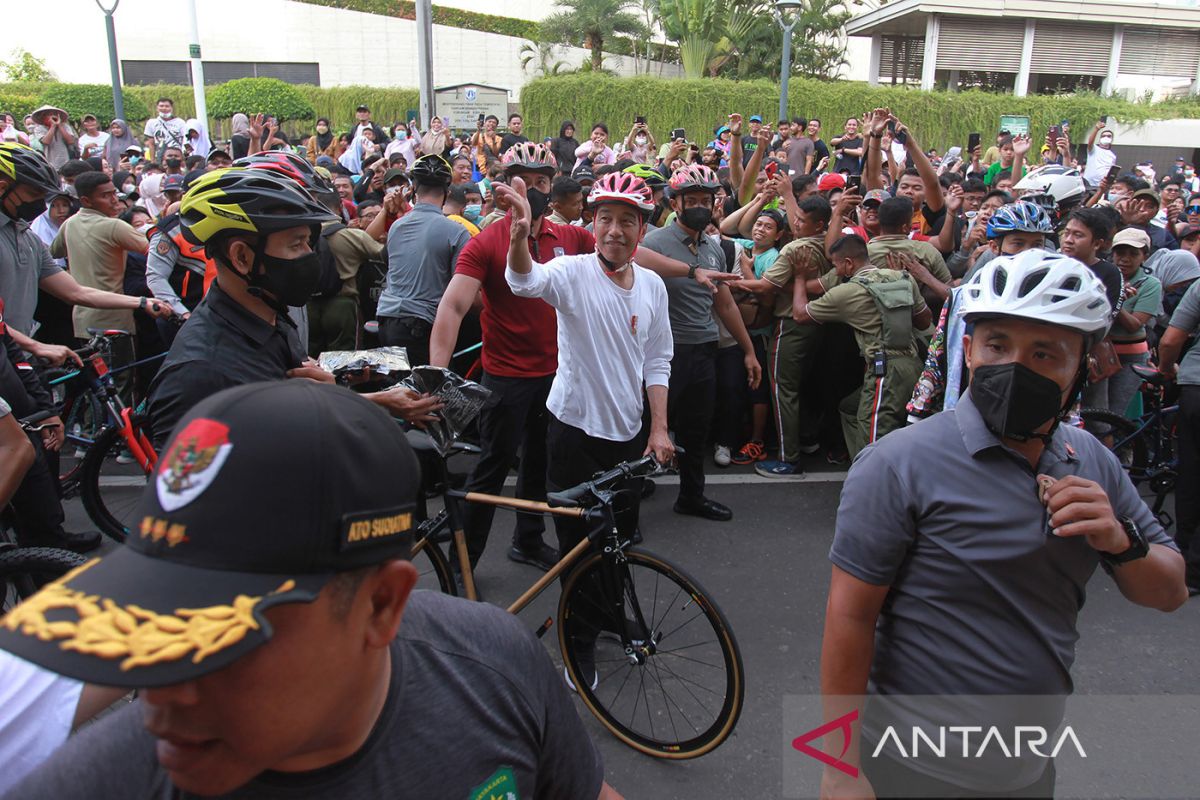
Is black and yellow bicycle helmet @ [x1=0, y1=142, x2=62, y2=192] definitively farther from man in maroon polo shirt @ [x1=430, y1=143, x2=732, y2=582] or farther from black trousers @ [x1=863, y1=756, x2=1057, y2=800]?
black trousers @ [x1=863, y1=756, x2=1057, y2=800]

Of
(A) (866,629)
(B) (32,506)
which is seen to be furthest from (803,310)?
(B) (32,506)

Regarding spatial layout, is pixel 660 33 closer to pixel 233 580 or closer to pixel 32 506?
pixel 32 506

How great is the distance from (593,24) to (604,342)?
40522mm

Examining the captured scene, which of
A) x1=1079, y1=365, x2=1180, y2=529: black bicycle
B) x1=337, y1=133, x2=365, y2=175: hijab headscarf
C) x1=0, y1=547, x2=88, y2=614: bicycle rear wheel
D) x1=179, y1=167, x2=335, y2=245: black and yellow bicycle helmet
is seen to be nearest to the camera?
Answer: x1=179, y1=167, x2=335, y2=245: black and yellow bicycle helmet

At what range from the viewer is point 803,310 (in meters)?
6.00

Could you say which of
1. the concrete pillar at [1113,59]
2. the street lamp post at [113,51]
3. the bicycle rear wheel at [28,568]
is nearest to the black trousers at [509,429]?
the bicycle rear wheel at [28,568]

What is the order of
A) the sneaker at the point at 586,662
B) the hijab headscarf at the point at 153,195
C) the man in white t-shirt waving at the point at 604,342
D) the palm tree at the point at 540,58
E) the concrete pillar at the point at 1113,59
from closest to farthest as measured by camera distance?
the sneaker at the point at 586,662
the man in white t-shirt waving at the point at 604,342
the hijab headscarf at the point at 153,195
the concrete pillar at the point at 1113,59
the palm tree at the point at 540,58

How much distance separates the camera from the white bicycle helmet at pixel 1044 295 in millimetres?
1816

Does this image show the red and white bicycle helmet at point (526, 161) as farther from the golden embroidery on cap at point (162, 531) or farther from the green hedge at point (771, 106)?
the green hedge at point (771, 106)

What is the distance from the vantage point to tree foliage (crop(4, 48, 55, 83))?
3869 cm

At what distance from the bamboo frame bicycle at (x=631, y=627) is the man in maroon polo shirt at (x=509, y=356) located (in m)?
0.81

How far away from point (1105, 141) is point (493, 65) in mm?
36309

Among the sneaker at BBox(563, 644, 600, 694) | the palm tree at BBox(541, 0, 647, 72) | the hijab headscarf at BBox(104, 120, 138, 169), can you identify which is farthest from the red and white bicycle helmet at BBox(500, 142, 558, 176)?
the palm tree at BBox(541, 0, 647, 72)

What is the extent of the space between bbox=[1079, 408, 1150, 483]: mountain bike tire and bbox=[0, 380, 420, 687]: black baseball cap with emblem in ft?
19.1
